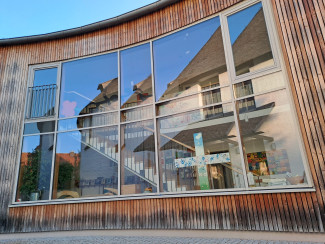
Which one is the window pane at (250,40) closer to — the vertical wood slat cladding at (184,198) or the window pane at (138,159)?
the vertical wood slat cladding at (184,198)

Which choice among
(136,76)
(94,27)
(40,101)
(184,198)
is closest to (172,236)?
(184,198)

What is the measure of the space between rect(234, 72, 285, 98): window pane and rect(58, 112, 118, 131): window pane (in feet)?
10.9

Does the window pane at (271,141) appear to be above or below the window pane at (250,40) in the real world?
below

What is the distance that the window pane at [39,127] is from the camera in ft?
22.6

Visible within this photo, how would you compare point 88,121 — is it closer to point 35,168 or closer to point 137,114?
point 137,114

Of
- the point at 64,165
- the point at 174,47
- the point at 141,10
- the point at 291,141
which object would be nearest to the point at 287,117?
the point at 291,141

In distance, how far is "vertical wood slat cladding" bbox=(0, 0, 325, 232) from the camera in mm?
4109

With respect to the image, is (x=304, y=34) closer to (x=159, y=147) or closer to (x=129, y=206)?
(x=159, y=147)

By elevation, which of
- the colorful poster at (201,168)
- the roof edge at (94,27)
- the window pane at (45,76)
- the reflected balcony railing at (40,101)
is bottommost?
the colorful poster at (201,168)

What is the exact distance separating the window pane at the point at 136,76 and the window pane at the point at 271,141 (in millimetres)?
2648

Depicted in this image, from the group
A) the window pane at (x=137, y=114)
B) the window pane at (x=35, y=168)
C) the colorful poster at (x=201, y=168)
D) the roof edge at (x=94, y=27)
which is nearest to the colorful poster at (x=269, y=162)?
the colorful poster at (x=201, y=168)

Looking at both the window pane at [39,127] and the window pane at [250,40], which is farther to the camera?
the window pane at [39,127]

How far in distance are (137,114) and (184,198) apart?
2478 millimetres

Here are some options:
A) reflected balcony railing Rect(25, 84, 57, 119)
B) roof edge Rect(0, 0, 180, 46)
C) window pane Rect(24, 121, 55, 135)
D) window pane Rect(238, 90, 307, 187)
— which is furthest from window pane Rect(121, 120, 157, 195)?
roof edge Rect(0, 0, 180, 46)
